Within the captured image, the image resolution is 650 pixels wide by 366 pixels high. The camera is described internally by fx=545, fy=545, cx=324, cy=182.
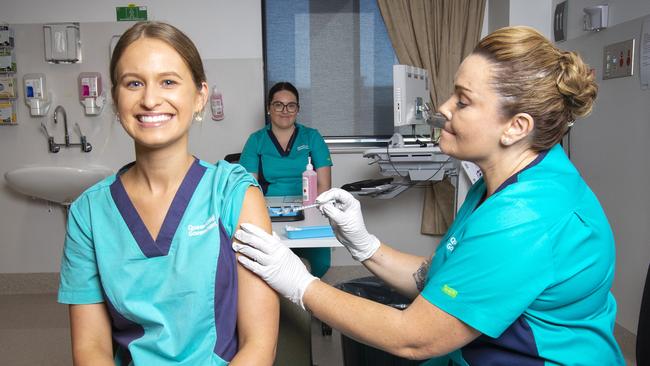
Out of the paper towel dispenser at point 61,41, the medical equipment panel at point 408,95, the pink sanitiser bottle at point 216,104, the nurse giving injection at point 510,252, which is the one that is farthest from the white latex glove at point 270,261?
the paper towel dispenser at point 61,41

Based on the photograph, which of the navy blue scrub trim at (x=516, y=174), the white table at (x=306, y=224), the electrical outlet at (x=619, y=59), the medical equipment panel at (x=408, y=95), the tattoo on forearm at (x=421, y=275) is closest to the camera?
the navy blue scrub trim at (x=516, y=174)

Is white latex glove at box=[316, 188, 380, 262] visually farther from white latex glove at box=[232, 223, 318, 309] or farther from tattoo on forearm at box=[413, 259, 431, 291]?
white latex glove at box=[232, 223, 318, 309]

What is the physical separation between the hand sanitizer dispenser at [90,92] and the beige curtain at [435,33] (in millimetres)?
2099

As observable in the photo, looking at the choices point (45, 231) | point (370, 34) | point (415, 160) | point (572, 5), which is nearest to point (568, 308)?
point (415, 160)

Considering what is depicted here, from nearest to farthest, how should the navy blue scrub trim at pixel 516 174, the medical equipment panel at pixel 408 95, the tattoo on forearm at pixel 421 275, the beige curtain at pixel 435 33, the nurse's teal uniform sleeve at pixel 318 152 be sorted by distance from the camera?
the navy blue scrub trim at pixel 516 174
the tattoo on forearm at pixel 421 275
the medical equipment panel at pixel 408 95
the nurse's teal uniform sleeve at pixel 318 152
the beige curtain at pixel 435 33

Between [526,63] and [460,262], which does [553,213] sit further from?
[526,63]

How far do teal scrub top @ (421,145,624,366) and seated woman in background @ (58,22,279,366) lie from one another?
43 cm

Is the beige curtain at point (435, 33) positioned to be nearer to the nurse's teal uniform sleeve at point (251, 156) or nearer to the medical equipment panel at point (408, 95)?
the medical equipment panel at point (408, 95)

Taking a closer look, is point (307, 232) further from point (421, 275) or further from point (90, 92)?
point (90, 92)

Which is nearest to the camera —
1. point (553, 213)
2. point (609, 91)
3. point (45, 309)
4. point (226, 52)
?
point (553, 213)

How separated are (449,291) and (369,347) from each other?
57 cm

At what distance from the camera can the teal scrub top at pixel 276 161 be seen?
11.1 ft

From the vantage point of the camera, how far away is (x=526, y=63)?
1068 mm

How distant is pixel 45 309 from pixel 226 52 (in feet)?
7.04
